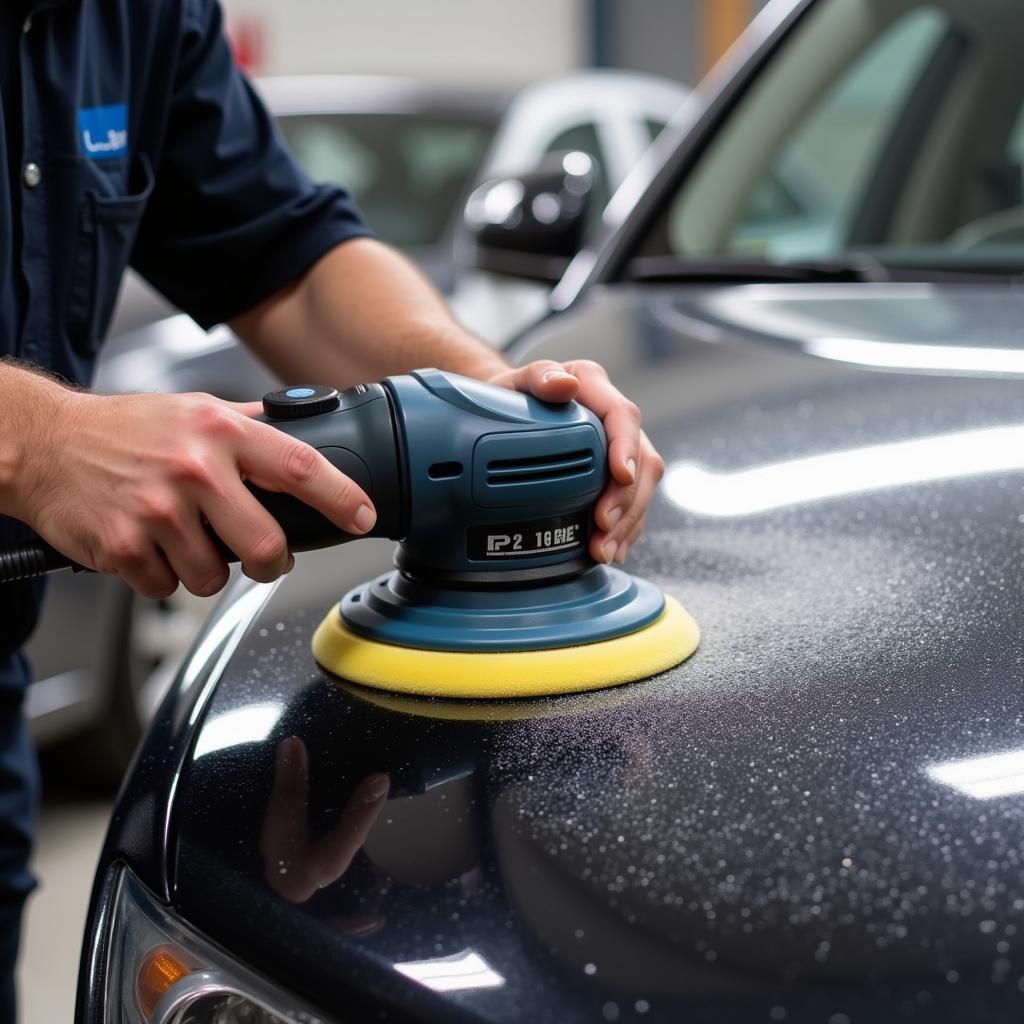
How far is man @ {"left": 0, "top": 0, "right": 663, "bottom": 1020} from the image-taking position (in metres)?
0.90

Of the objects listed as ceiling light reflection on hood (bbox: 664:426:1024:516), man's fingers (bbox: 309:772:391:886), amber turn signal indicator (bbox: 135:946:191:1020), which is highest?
ceiling light reflection on hood (bbox: 664:426:1024:516)

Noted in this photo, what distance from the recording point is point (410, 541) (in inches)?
39.3

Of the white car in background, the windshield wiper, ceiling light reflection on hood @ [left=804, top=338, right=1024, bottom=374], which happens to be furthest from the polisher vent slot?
the white car in background

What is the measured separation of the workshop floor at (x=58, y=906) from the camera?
8.36 feet

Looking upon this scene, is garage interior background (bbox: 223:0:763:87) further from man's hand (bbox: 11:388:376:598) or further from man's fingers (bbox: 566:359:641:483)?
man's hand (bbox: 11:388:376:598)

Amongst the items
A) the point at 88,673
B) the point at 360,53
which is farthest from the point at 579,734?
the point at 360,53

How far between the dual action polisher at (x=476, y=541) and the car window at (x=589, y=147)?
3.04 m

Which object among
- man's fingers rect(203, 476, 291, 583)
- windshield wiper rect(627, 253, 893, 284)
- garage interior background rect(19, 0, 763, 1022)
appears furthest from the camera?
garage interior background rect(19, 0, 763, 1022)

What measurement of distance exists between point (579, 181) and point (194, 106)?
721 mm

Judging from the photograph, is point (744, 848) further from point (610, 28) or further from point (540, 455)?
point (610, 28)

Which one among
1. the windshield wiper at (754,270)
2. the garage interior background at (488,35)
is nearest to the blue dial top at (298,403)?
the windshield wiper at (754,270)

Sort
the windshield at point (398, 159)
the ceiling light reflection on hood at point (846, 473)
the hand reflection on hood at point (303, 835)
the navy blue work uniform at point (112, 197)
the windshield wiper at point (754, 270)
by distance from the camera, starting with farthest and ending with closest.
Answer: the windshield at point (398, 159) < the windshield wiper at point (754, 270) < the navy blue work uniform at point (112, 197) < the ceiling light reflection on hood at point (846, 473) < the hand reflection on hood at point (303, 835)

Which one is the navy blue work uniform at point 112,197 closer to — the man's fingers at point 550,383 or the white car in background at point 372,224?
the man's fingers at point 550,383

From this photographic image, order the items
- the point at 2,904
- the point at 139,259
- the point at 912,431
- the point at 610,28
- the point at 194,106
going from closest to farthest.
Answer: the point at 912,431 → the point at 2,904 → the point at 194,106 → the point at 139,259 → the point at 610,28
